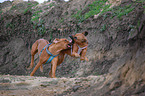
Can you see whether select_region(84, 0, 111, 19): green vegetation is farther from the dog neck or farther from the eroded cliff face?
the dog neck

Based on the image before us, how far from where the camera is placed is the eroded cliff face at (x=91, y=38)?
3381 millimetres

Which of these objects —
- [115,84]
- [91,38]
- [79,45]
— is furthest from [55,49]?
[115,84]

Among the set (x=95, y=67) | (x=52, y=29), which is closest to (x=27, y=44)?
(x=52, y=29)

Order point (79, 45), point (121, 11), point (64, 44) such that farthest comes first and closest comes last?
point (121, 11)
point (64, 44)
point (79, 45)

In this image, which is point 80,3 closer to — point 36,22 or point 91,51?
point 36,22

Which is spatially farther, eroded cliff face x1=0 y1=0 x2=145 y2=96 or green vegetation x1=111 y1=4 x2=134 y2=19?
green vegetation x1=111 y1=4 x2=134 y2=19

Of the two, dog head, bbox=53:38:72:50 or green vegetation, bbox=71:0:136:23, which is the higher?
green vegetation, bbox=71:0:136:23

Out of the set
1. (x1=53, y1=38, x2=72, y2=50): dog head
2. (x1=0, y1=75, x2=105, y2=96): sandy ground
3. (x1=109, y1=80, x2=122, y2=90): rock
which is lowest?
(x1=0, y1=75, x2=105, y2=96): sandy ground

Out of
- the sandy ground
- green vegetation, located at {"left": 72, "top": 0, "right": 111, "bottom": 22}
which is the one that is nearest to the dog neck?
the sandy ground

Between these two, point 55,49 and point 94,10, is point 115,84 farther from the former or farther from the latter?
point 94,10

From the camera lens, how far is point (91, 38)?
1134 centimetres

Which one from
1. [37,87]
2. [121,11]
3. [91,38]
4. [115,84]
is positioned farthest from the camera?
[91,38]

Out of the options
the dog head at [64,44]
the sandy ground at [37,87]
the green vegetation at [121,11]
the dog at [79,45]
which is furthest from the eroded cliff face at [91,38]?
the dog head at [64,44]

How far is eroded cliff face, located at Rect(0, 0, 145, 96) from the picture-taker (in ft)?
11.1
